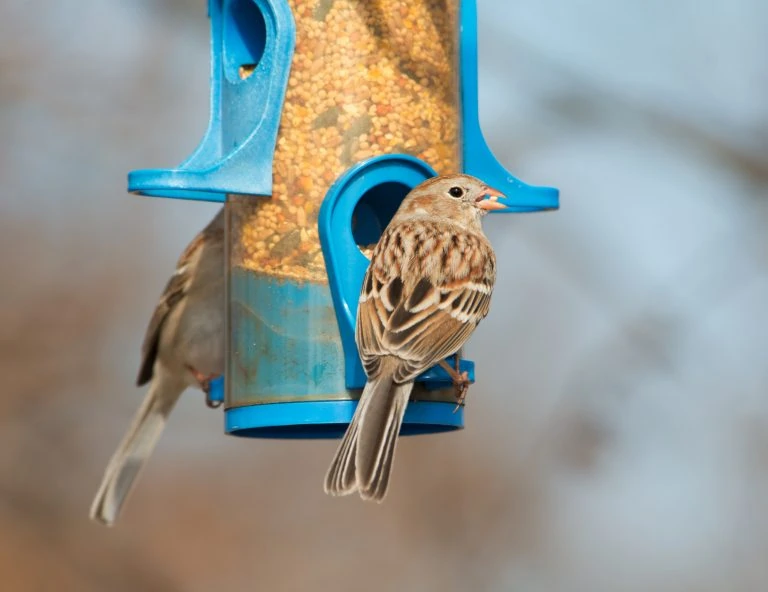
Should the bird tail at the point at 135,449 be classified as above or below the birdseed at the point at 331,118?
below

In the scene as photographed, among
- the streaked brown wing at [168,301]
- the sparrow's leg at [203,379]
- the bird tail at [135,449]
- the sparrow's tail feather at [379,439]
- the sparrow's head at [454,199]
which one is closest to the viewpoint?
the sparrow's tail feather at [379,439]

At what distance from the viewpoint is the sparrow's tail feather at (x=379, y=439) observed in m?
5.15

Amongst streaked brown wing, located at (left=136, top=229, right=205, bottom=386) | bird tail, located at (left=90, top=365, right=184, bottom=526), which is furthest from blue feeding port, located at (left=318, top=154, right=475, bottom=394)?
bird tail, located at (left=90, top=365, right=184, bottom=526)

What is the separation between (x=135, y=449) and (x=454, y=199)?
227cm

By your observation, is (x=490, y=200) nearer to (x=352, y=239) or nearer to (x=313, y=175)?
(x=352, y=239)

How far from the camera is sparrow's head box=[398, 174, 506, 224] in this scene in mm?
5879

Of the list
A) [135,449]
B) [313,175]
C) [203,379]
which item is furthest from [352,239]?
[135,449]

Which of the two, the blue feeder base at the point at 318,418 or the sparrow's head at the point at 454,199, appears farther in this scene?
the sparrow's head at the point at 454,199

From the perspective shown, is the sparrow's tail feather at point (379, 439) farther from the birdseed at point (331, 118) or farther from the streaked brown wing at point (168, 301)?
the streaked brown wing at point (168, 301)

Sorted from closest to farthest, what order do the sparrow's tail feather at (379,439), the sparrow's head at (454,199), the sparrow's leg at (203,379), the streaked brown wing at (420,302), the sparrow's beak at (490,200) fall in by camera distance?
the sparrow's tail feather at (379,439) → the streaked brown wing at (420,302) → the sparrow's head at (454,199) → the sparrow's beak at (490,200) → the sparrow's leg at (203,379)

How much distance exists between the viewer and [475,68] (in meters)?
6.38

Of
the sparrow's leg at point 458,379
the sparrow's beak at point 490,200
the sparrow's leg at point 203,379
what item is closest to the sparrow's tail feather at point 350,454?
the sparrow's leg at point 458,379

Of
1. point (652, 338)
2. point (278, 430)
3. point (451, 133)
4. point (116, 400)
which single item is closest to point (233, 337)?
point (278, 430)

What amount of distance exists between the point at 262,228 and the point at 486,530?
4553 millimetres
